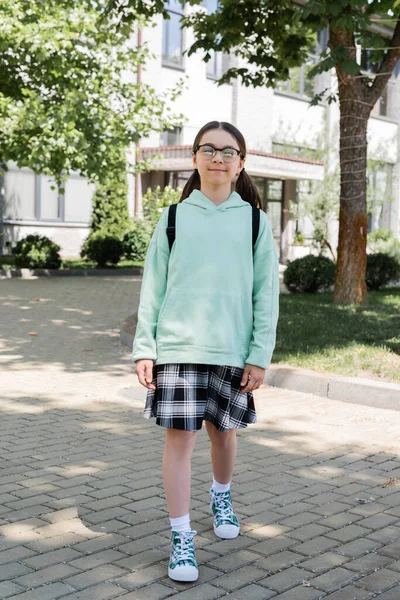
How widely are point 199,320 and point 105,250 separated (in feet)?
67.7

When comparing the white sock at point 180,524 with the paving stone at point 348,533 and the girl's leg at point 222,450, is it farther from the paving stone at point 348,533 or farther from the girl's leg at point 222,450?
the paving stone at point 348,533

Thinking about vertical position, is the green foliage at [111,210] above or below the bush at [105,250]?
above

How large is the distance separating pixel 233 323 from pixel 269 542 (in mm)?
1112

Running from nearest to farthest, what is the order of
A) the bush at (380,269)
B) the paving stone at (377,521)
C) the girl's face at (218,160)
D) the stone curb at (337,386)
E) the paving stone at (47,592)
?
the paving stone at (47,592)
the girl's face at (218,160)
the paving stone at (377,521)
the stone curb at (337,386)
the bush at (380,269)

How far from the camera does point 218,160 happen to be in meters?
3.54

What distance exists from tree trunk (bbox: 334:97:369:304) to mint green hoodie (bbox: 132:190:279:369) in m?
9.48

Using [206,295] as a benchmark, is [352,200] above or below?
above

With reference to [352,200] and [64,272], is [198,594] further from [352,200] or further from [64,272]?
[64,272]

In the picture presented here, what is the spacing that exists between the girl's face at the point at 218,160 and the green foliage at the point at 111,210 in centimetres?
2171

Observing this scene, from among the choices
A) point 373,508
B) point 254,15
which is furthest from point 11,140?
point 373,508

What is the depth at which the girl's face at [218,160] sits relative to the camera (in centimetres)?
354

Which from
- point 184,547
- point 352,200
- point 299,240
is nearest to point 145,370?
point 184,547

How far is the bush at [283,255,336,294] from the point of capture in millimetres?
15617

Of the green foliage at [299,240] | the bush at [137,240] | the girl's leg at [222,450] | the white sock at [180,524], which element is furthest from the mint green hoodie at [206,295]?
the green foliage at [299,240]
